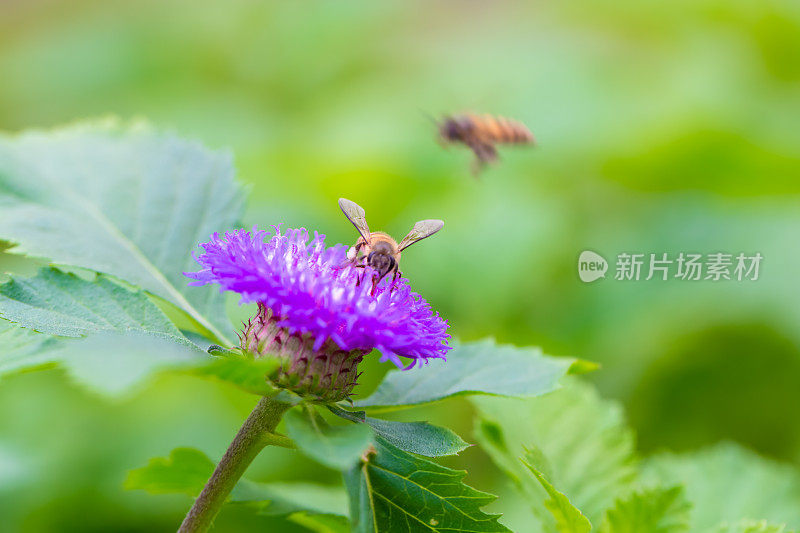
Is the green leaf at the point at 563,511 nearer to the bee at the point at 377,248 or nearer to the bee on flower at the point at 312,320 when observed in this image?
the bee on flower at the point at 312,320

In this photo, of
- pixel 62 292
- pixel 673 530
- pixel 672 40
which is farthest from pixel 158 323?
pixel 672 40

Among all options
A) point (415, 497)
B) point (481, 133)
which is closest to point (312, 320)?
point (415, 497)

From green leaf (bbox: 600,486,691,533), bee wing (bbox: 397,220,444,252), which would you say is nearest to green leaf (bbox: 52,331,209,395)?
bee wing (bbox: 397,220,444,252)

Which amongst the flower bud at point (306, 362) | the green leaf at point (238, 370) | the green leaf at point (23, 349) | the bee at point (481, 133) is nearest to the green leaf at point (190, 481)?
the flower bud at point (306, 362)

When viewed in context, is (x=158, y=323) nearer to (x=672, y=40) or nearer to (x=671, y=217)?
(x=671, y=217)

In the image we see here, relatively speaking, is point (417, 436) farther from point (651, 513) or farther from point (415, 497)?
point (651, 513)

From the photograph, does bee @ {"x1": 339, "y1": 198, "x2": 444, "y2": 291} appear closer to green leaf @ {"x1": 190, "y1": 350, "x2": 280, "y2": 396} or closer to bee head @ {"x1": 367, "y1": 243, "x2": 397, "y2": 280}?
bee head @ {"x1": 367, "y1": 243, "x2": 397, "y2": 280}
